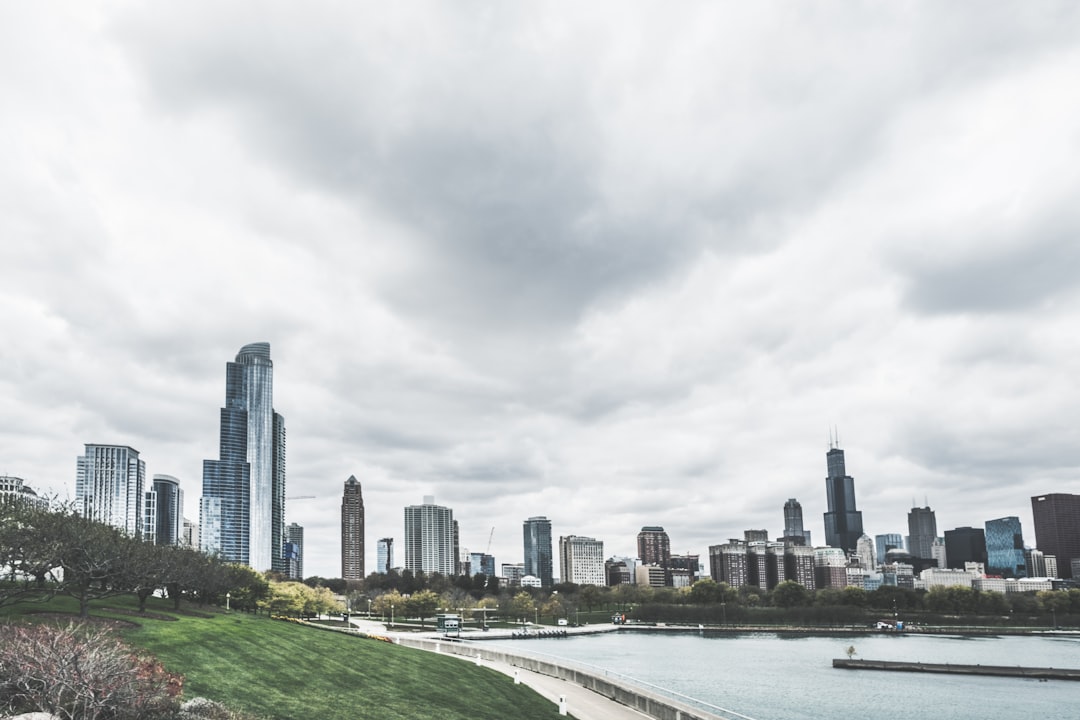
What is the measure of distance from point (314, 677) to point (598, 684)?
24393 millimetres

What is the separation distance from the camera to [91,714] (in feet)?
68.9

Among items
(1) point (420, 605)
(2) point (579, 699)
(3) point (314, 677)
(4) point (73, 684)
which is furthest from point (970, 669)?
(4) point (73, 684)

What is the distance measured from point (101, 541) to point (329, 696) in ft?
89.9

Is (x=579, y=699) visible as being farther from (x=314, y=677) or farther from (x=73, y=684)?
(x=73, y=684)

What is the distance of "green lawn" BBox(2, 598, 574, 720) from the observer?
33.1 m

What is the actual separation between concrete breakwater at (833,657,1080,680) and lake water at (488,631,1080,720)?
6.71 feet

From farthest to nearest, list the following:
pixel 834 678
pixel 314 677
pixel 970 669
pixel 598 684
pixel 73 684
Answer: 1. pixel 970 669
2. pixel 834 678
3. pixel 598 684
4. pixel 314 677
5. pixel 73 684

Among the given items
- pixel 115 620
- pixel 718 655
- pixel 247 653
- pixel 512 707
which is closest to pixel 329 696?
pixel 247 653

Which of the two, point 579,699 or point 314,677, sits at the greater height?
point 314,677

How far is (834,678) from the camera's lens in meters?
94.8

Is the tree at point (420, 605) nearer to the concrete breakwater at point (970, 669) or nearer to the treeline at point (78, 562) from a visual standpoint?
the treeline at point (78, 562)

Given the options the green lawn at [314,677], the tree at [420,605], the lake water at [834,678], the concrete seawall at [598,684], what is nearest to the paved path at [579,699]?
the concrete seawall at [598,684]

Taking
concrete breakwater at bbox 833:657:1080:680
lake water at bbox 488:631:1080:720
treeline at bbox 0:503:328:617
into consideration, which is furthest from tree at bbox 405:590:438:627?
concrete breakwater at bbox 833:657:1080:680

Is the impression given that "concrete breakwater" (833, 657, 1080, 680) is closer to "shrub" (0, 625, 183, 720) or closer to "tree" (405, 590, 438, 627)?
"tree" (405, 590, 438, 627)
